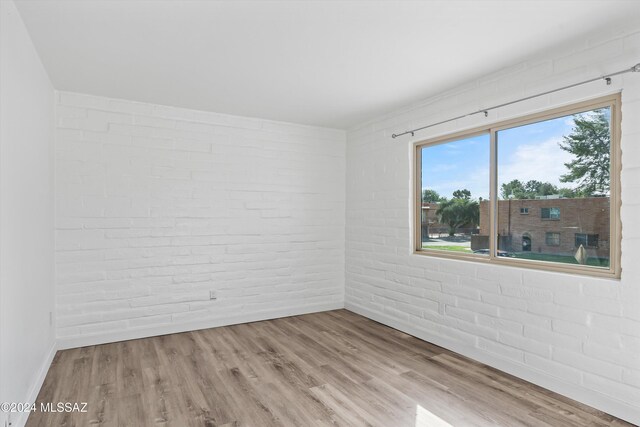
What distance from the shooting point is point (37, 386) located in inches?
98.0

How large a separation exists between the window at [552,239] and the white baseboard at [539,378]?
93 centimetres

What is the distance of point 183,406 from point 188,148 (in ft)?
8.44

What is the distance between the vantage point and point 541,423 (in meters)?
2.16

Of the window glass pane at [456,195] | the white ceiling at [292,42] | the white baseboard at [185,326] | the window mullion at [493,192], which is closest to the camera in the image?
the white ceiling at [292,42]

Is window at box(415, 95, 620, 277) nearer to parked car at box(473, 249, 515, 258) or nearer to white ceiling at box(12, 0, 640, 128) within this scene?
parked car at box(473, 249, 515, 258)

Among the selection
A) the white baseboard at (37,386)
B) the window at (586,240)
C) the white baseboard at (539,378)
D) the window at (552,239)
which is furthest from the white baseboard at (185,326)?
the window at (586,240)

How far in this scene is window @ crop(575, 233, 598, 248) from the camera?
96.9 inches

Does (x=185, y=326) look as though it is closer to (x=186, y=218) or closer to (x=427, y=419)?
(x=186, y=218)

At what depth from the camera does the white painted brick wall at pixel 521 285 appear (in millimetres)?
2199

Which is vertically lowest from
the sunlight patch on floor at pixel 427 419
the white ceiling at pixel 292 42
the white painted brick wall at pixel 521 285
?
the sunlight patch on floor at pixel 427 419

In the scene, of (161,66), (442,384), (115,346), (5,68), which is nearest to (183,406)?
(115,346)

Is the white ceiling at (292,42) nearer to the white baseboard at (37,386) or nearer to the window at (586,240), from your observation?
the window at (586,240)

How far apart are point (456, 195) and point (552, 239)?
1.01m

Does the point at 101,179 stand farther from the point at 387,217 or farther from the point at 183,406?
the point at 387,217
